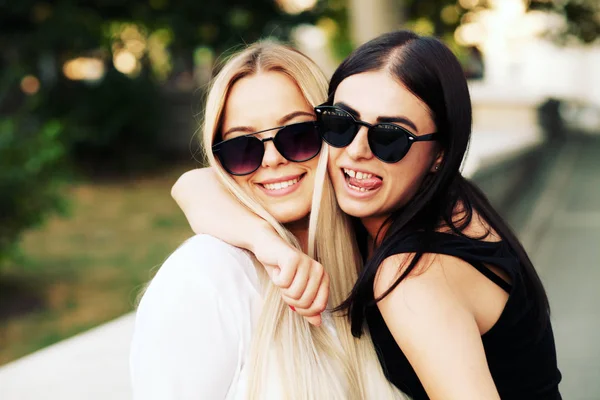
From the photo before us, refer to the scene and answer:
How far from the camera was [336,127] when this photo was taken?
2158 mm

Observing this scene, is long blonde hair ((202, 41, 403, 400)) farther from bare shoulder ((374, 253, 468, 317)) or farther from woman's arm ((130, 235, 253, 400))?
bare shoulder ((374, 253, 468, 317))

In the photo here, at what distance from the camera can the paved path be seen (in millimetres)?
4453

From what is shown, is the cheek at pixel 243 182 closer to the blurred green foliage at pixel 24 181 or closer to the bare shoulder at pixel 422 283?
the bare shoulder at pixel 422 283

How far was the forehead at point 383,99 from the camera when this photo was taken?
2070 millimetres

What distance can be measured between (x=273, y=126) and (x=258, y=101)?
0.10m

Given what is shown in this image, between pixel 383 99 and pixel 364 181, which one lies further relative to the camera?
pixel 364 181

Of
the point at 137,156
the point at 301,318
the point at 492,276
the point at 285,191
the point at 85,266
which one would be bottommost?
the point at 85,266

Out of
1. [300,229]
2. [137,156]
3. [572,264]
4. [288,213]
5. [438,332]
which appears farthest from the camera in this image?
[137,156]

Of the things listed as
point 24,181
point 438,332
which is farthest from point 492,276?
point 24,181

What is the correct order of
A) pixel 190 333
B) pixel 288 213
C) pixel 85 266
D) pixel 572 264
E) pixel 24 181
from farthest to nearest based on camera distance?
pixel 85 266 → pixel 572 264 → pixel 24 181 → pixel 288 213 → pixel 190 333

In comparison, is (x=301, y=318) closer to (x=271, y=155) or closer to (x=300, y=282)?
(x=300, y=282)

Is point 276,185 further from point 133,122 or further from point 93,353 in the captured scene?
point 133,122

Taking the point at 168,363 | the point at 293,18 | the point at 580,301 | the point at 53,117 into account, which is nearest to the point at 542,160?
the point at 293,18

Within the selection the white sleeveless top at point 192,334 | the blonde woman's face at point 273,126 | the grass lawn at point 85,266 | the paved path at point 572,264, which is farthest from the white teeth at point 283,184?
the grass lawn at point 85,266
